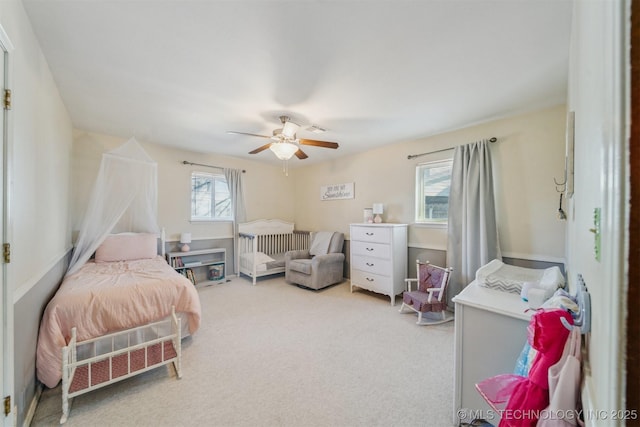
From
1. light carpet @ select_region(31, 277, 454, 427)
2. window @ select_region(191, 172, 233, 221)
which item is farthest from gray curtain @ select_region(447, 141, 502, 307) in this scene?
window @ select_region(191, 172, 233, 221)

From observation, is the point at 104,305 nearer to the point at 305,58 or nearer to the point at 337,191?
the point at 305,58

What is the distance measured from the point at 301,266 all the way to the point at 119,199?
8.98ft

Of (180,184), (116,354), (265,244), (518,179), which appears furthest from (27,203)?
(518,179)

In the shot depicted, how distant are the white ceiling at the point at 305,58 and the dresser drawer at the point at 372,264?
202 cm

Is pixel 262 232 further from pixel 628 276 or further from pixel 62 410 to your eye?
pixel 628 276

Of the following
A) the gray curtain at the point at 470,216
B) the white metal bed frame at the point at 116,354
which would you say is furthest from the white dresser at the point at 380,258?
the white metal bed frame at the point at 116,354

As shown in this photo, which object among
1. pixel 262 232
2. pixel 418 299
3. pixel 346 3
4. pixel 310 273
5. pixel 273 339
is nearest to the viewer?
pixel 346 3

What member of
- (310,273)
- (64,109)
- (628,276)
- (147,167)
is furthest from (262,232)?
(628,276)

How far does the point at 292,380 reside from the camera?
1.92 meters

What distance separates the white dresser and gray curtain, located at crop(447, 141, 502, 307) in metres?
0.67

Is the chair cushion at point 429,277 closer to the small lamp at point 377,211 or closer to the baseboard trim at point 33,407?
the small lamp at point 377,211

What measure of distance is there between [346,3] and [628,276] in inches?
65.7

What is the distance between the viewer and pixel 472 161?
3047mm

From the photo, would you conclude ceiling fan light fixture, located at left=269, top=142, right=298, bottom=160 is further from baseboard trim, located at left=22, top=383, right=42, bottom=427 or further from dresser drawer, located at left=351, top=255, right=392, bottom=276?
baseboard trim, located at left=22, top=383, right=42, bottom=427
